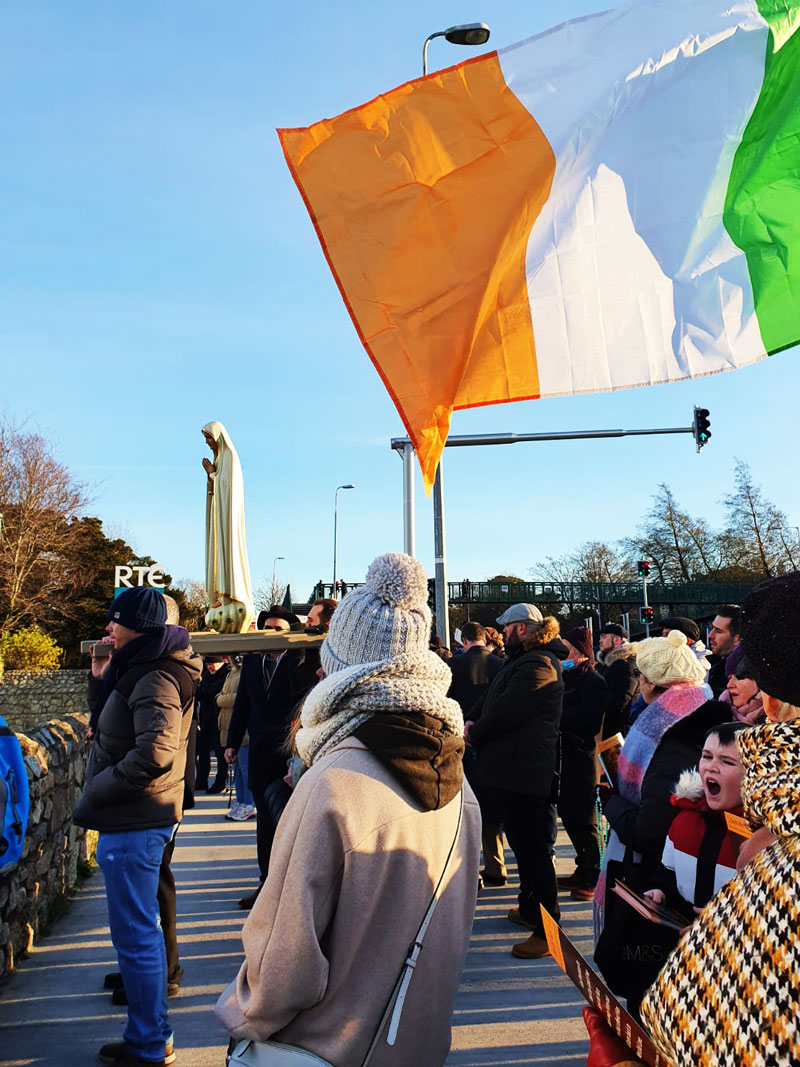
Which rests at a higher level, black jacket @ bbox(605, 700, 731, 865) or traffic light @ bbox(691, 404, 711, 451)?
traffic light @ bbox(691, 404, 711, 451)

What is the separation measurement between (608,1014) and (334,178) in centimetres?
395

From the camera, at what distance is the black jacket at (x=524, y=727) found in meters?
6.16

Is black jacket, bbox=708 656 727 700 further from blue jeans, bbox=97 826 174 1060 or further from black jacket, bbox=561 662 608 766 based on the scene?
blue jeans, bbox=97 826 174 1060

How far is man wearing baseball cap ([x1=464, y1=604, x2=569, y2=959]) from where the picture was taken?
6.08m

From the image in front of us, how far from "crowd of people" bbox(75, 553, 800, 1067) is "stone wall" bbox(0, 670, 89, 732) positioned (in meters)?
25.6

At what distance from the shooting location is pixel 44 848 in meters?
6.23

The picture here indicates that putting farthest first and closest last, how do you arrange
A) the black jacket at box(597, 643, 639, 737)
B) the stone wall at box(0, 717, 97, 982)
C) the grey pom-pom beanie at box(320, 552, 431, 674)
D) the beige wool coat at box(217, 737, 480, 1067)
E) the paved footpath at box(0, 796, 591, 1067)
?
the black jacket at box(597, 643, 639, 737) < the stone wall at box(0, 717, 97, 982) < the paved footpath at box(0, 796, 591, 1067) < the grey pom-pom beanie at box(320, 552, 431, 674) < the beige wool coat at box(217, 737, 480, 1067)

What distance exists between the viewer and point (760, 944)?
138 centimetres

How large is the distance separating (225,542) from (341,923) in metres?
6.51

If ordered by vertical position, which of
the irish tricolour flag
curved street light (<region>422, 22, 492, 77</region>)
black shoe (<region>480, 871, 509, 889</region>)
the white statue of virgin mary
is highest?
curved street light (<region>422, 22, 492, 77</region>)

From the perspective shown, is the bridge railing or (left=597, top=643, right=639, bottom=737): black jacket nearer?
(left=597, top=643, right=639, bottom=737): black jacket

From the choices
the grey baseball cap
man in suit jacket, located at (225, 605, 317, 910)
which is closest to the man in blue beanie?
man in suit jacket, located at (225, 605, 317, 910)

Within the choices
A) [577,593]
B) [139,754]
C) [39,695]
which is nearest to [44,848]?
[139,754]

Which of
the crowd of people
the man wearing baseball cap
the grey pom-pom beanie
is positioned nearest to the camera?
the crowd of people
